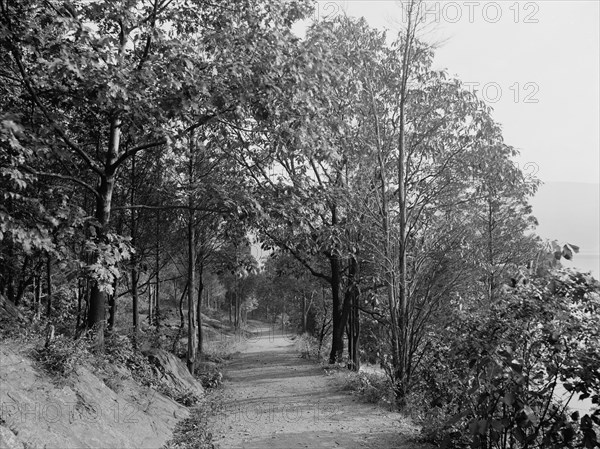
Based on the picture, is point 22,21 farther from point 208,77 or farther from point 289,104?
point 289,104

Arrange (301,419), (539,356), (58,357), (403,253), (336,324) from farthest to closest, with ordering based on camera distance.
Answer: (336,324)
(403,253)
(301,419)
(58,357)
(539,356)

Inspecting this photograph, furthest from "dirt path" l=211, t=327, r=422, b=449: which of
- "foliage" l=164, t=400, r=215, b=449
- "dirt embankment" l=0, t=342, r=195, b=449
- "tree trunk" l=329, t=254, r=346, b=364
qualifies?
"tree trunk" l=329, t=254, r=346, b=364

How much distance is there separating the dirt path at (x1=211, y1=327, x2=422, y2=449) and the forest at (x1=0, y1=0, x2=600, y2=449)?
869 mm

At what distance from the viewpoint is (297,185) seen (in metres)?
9.26

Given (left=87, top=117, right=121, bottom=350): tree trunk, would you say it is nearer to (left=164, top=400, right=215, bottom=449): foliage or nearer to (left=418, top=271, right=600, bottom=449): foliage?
(left=164, top=400, right=215, bottom=449): foliage

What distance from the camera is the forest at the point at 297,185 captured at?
15.3ft

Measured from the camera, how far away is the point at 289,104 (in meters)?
7.38

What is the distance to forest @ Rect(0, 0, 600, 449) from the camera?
4.66 m

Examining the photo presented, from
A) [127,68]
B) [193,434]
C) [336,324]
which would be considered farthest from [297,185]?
[336,324]

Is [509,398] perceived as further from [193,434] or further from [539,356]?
[193,434]

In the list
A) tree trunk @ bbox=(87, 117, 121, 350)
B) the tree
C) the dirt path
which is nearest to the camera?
the tree

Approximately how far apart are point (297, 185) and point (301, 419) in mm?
4774

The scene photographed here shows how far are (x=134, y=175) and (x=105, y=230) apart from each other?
19.4ft

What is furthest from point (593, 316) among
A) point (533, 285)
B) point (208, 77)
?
point (208, 77)
